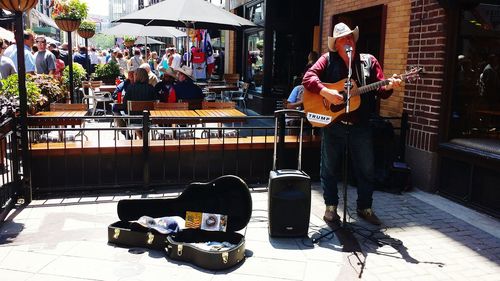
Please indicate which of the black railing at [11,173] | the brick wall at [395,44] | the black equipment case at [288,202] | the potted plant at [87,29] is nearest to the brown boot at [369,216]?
the black equipment case at [288,202]

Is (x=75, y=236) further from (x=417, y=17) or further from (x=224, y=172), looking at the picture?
(x=417, y=17)

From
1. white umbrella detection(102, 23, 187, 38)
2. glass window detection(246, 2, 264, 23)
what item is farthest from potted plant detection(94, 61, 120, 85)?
glass window detection(246, 2, 264, 23)

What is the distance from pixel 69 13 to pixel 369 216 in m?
8.97

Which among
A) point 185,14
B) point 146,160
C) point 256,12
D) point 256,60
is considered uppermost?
point 256,12

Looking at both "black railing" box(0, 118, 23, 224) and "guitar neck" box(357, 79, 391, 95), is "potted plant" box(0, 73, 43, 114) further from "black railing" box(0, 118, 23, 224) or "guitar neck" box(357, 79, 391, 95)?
"guitar neck" box(357, 79, 391, 95)

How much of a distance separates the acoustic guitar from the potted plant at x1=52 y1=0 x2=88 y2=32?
26.5 feet

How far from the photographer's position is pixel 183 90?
8.17 meters

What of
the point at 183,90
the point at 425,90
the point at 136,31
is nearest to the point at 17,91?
the point at 183,90

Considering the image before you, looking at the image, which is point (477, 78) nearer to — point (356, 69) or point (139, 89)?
point (356, 69)

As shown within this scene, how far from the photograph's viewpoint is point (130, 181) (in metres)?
5.93

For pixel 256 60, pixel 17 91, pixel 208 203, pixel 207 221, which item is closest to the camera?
pixel 207 221

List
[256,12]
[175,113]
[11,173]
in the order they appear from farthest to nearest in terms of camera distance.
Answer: [256,12] < [175,113] < [11,173]

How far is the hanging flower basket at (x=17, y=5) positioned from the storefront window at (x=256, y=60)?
8.13 metres

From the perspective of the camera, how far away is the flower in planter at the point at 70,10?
35.4ft
